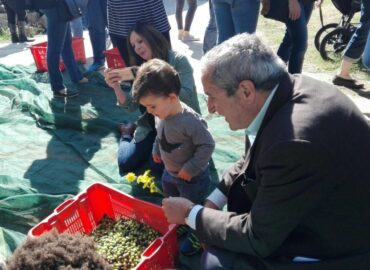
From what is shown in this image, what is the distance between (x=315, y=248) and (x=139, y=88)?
3.95 ft

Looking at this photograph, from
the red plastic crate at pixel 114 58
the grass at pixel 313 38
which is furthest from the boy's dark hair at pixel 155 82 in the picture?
the grass at pixel 313 38

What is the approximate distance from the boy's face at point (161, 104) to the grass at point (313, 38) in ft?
9.54

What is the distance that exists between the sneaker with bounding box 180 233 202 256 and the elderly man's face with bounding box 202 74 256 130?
95cm

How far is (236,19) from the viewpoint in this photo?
3607mm

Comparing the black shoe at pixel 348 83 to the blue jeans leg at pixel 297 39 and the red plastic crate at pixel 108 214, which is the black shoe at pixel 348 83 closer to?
the blue jeans leg at pixel 297 39

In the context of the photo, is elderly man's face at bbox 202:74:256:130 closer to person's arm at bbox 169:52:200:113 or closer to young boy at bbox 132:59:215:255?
young boy at bbox 132:59:215:255

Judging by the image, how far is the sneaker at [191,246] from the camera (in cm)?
227

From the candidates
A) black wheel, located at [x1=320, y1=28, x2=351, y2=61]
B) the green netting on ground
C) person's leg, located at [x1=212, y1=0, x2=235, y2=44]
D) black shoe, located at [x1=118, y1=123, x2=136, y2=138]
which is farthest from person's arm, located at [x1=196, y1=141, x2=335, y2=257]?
black wheel, located at [x1=320, y1=28, x2=351, y2=61]

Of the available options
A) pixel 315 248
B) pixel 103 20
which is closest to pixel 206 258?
pixel 315 248

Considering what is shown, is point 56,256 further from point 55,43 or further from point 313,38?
point 313,38

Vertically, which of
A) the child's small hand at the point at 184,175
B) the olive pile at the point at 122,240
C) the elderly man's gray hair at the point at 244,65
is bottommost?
the olive pile at the point at 122,240

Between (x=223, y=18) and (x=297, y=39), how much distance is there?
72 centimetres

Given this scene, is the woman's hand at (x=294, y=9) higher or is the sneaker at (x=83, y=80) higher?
the woman's hand at (x=294, y=9)

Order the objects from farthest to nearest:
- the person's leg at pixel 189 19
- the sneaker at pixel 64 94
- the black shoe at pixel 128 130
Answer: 1. the person's leg at pixel 189 19
2. the sneaker at pixel 64 94
3. the black shoe at pixel 128 130
